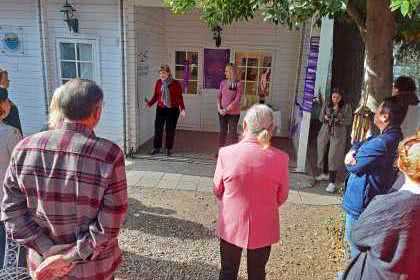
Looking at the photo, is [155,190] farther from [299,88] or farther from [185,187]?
[299,88]

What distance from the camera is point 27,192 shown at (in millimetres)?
1771

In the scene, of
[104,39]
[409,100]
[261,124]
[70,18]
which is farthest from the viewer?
[104,39]

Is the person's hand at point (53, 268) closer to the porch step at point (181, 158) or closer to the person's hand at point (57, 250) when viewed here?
the person's hand at point (57, 250)

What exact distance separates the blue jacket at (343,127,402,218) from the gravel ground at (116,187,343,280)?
3.40 feet

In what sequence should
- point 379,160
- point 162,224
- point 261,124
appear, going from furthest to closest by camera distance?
point 162,224, point 379,160, point 261,124

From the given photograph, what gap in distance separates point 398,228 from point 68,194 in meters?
1.56

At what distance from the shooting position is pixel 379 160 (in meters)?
2.61

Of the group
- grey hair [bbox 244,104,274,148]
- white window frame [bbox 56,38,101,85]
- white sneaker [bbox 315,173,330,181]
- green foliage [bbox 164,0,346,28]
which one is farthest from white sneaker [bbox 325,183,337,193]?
white window frame [bbox 56,38,101,85]

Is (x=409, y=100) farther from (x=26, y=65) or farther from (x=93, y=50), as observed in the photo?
(x=26, y=65)

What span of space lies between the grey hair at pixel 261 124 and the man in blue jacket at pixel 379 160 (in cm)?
82

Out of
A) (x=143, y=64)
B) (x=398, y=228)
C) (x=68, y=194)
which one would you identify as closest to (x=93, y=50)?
(x=143, y=64)

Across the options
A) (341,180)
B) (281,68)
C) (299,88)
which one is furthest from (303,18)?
(281,68)

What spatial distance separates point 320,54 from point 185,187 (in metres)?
2.91

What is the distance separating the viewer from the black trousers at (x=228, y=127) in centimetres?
658
